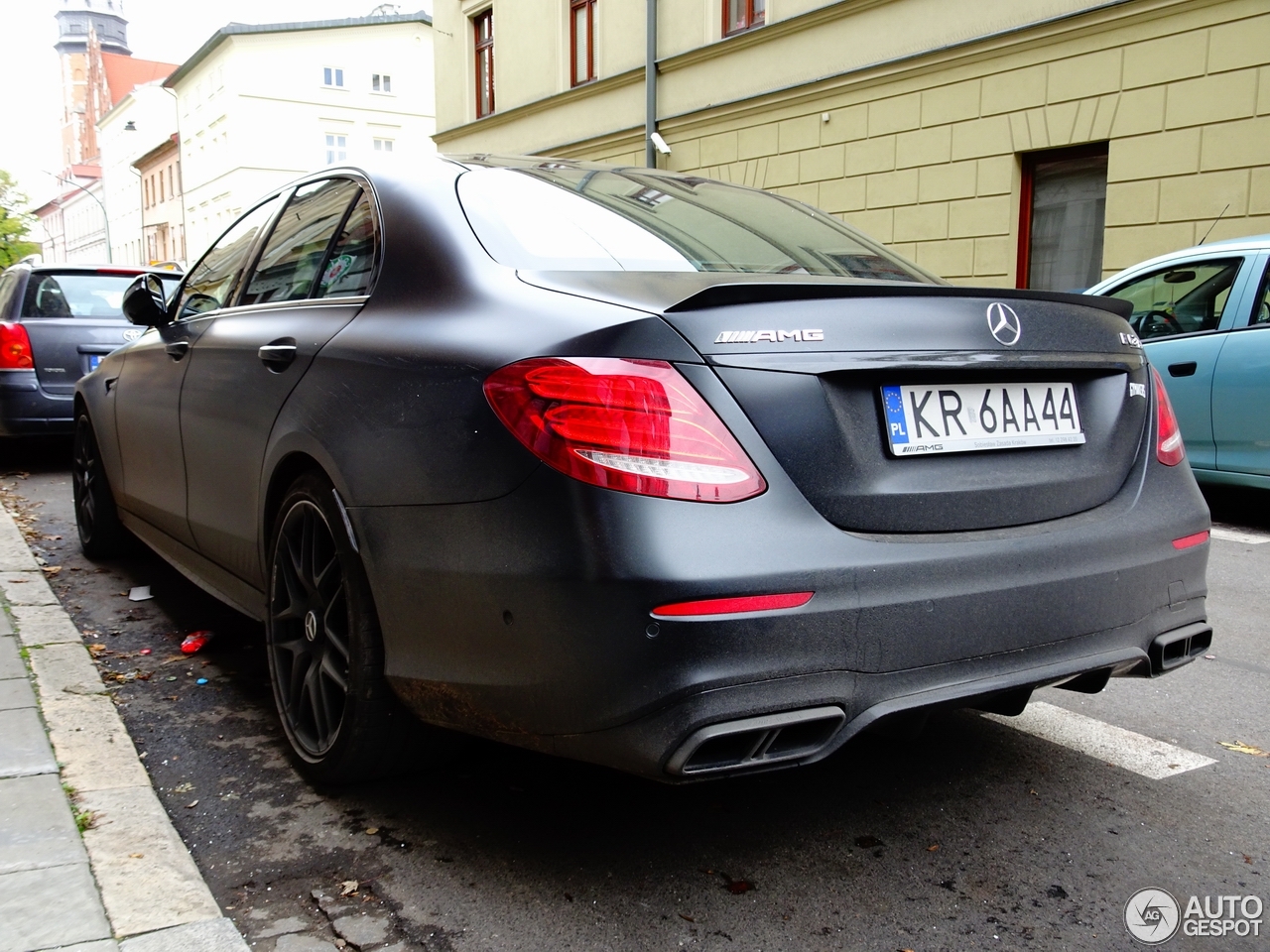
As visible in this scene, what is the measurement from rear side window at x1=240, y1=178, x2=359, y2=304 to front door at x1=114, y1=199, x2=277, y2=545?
0.20 m

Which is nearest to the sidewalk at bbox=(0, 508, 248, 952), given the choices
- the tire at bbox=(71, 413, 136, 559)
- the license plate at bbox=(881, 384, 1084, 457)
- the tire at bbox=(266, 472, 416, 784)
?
the tire at bbox=(266, 472, 416, 784)

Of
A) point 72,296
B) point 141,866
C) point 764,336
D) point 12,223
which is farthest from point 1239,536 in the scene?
point 12,223

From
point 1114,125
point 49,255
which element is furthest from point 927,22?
point 49,255

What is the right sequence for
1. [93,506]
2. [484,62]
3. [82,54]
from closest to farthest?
[93,506]
[484,62]
[82,54]

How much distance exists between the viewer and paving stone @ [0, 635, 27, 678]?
11.5 feet

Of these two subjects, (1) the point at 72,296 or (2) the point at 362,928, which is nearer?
(2) the point at 362,928

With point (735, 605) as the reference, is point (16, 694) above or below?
below

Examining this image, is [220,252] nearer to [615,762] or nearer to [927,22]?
[615,762]

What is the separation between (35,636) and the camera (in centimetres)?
397

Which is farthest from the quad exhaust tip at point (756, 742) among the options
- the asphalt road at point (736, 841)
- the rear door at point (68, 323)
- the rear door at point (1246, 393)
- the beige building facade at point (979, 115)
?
the beige building facade at point (979, 115)

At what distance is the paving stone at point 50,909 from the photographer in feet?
6.72

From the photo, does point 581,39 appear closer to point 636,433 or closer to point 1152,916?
point 636,433

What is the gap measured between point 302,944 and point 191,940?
0.62 ft

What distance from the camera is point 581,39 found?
19.8 m
